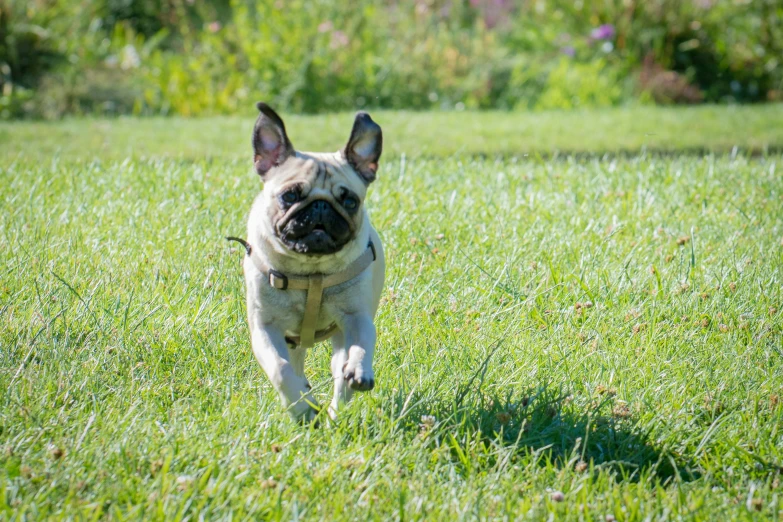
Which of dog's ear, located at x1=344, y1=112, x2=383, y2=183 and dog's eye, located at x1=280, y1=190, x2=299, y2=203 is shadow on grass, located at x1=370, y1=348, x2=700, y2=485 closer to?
dog's eye, located at x1=280, y1=190, x2=299, y2=203

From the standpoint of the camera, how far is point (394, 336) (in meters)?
4.25

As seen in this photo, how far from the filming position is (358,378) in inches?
126

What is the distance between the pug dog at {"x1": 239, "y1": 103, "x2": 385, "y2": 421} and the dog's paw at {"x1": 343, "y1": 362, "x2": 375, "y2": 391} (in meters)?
0.07

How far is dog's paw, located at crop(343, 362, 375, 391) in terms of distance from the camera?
3177 millimetres

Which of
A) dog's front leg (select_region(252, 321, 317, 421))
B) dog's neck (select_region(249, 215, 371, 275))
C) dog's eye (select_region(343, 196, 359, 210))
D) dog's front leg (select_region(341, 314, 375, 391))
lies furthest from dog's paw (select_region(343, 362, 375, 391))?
dog's eye (select_region(343, 196, 359, 210))

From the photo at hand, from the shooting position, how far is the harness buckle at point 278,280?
3.52 meters

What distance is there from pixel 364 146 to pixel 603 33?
35.4 ft

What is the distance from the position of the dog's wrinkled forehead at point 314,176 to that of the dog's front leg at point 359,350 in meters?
0.53

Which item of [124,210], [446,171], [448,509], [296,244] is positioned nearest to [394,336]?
[296,244]

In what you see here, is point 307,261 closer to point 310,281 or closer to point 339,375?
point 310,281

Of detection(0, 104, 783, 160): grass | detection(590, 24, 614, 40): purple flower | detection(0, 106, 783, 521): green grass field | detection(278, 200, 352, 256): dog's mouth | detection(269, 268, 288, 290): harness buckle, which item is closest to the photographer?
detection(0, 106, 783, 521): green grass field

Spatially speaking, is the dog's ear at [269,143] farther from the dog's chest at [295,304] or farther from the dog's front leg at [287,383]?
the dog's front leg at [287,383]

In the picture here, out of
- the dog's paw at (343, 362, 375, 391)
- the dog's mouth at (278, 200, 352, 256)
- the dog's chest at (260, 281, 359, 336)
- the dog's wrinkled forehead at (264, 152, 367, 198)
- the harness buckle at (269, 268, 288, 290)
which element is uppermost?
the dog's wrinkled forehead at (264, 152, 367, 198)

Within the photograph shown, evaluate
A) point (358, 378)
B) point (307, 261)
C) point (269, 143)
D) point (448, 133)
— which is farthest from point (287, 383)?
point (448, 133)
